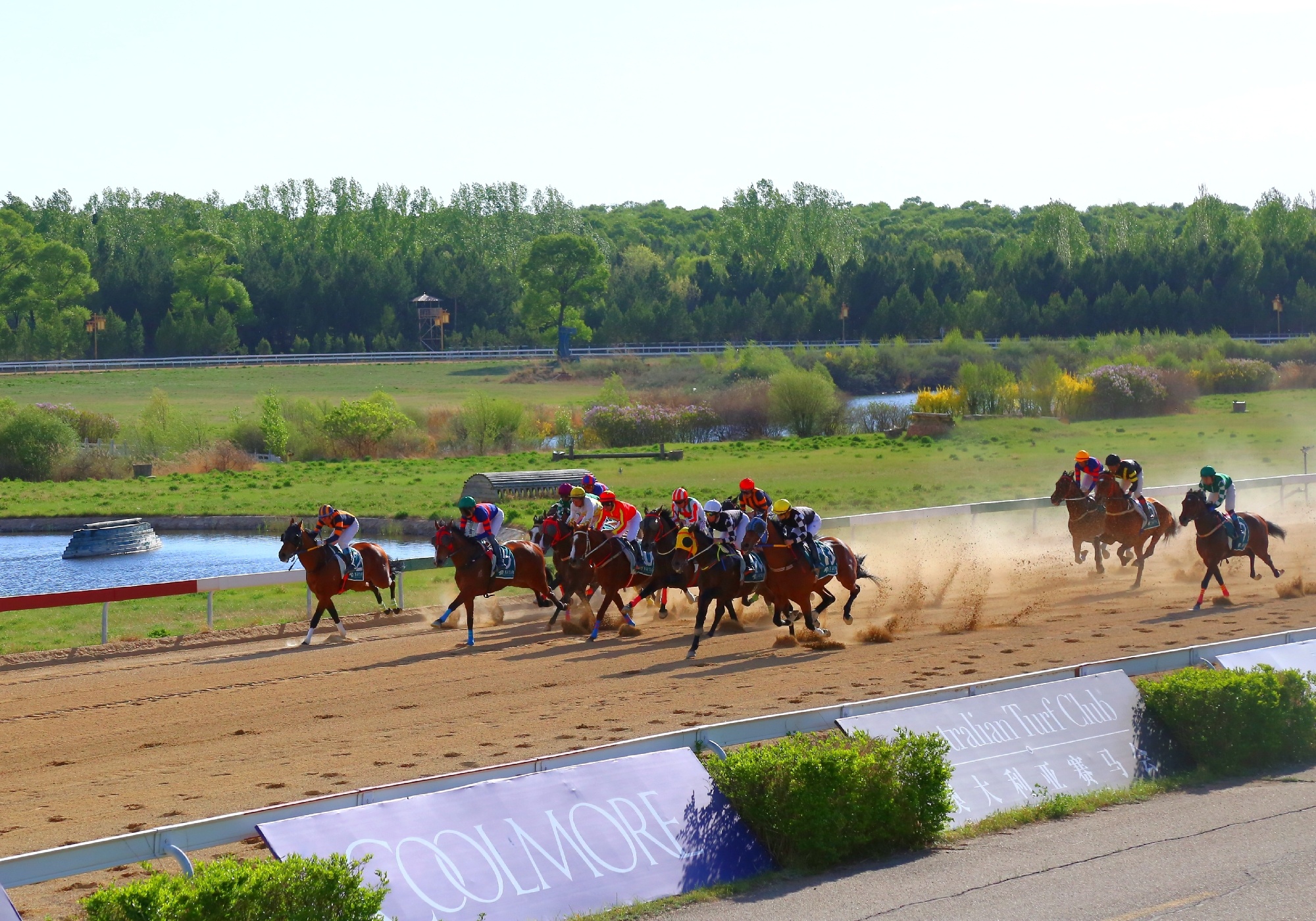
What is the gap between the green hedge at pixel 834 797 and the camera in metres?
7.62

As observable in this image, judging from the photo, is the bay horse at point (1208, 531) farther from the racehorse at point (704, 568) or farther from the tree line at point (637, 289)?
the tree line at point (637, 289)

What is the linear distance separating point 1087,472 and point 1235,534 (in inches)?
105

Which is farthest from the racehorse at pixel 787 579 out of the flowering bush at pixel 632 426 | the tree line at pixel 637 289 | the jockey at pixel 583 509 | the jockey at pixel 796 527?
the tree line at pixel 637 289

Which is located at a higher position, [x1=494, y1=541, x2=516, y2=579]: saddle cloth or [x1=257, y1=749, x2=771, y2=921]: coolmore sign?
[x1=257, y1=749, x2=771, y2=921]: coolmore sign

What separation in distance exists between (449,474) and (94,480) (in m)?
10.2

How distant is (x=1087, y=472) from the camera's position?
20.0 m

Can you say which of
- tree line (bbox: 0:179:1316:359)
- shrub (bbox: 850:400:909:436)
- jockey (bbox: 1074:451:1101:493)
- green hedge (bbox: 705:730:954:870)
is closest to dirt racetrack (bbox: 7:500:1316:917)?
jockey (bbox: 1074:451:1101:493)

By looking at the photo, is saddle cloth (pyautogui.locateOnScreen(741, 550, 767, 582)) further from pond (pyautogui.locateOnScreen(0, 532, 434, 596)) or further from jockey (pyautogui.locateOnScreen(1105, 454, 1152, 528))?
pond (pyautogui.locateOnScreen(0, 532, 434, 596))

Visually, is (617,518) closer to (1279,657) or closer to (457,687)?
(457,687)

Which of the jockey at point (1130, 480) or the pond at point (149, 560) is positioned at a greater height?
the jockey at point (1130, 480)

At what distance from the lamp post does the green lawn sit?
171 feet

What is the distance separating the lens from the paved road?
22.3ft

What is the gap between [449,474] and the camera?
119 ft

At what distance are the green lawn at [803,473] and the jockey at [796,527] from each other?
40.1 ft
